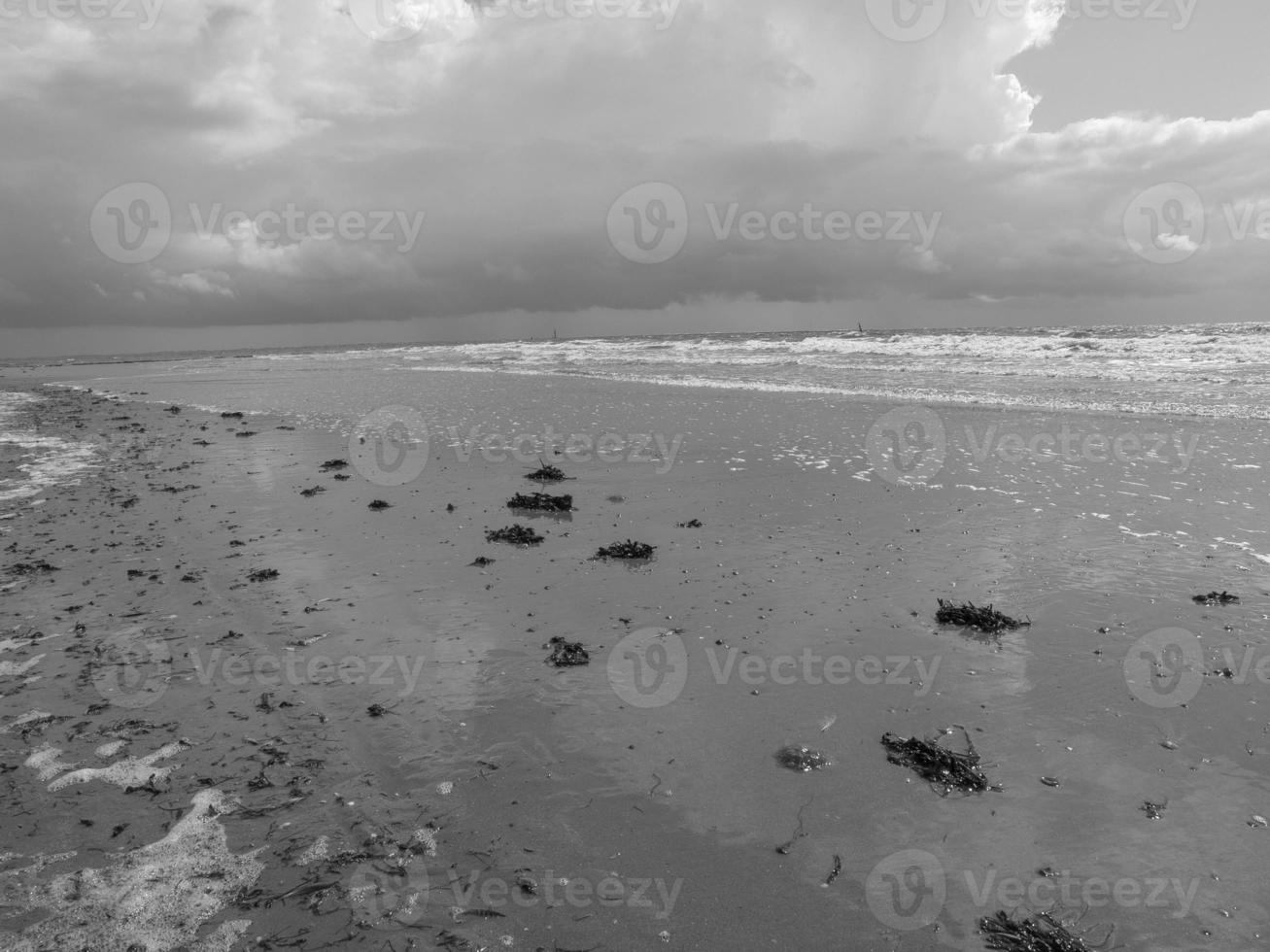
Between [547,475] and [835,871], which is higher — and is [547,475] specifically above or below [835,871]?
above

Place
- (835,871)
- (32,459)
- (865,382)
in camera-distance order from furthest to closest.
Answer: (865,382) → (32,459) → (835,871)

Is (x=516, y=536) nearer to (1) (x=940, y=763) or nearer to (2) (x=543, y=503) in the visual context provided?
(2) (x=543, y=503)

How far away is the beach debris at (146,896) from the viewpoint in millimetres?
3766

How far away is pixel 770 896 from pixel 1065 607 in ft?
19.0

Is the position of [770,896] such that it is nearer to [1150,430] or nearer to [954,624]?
[954,624]

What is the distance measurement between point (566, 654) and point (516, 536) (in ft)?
13.4

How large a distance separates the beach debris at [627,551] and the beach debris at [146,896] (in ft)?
20.3

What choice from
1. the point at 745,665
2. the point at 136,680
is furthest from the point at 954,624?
the point at 136,680

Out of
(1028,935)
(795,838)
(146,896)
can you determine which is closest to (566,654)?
(795,838)

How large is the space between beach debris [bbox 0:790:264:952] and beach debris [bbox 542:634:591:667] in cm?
316

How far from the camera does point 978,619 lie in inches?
300

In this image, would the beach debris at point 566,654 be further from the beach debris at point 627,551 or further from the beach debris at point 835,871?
the beach debris at point 835,871

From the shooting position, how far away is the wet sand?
13.4ft

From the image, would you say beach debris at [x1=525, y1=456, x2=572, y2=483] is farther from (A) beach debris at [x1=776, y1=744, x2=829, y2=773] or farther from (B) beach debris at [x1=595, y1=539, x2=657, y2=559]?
(A) beach debris at [x1=776, y1=744, x2=829, y2=773]
